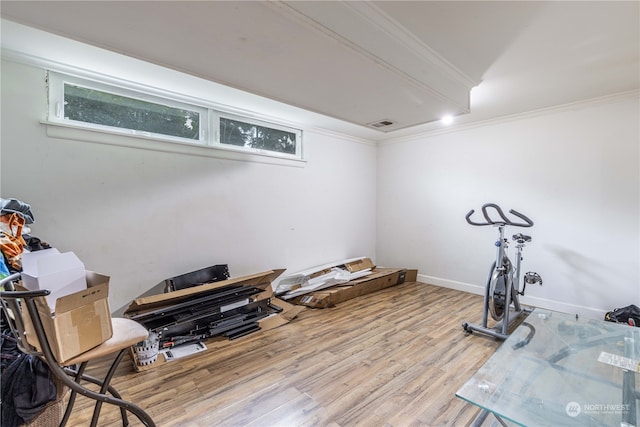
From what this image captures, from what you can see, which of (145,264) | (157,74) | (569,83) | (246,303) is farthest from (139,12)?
(569,83)

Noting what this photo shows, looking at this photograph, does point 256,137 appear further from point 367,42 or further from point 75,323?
point 75,323

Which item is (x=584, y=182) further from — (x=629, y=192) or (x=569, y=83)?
(x=569, y=83)

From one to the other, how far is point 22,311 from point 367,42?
2.22 m

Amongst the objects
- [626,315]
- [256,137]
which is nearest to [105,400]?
[256,137]

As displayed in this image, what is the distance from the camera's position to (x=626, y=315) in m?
2.70

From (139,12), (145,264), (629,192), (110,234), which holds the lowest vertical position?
(145,264)

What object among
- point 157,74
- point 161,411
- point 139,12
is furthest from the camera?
point 157,74

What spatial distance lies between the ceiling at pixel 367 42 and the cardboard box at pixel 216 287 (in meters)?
1.82

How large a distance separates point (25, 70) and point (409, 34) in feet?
9.31

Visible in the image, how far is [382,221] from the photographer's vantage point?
5.08 m

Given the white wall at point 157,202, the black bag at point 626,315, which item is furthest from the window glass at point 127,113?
the black bag at point 626,315

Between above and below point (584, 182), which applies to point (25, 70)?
above
